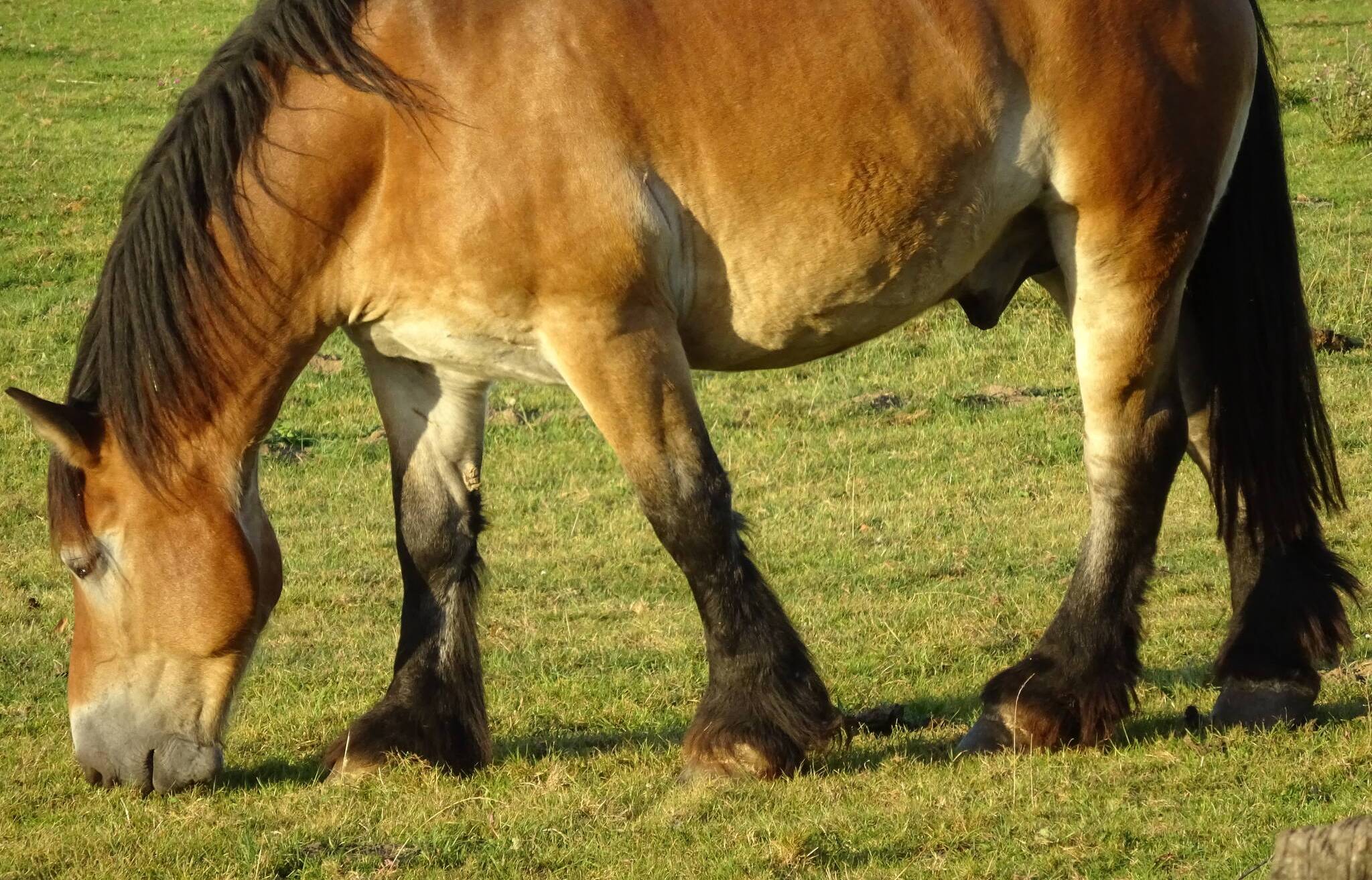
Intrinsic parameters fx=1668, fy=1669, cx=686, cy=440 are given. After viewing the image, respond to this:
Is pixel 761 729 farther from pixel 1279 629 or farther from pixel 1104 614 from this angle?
pixel 1279 629

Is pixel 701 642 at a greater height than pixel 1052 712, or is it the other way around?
pixel 701 642

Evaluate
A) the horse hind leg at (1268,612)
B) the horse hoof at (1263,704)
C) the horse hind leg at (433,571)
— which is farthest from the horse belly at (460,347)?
the horse hoof at (1263,704)

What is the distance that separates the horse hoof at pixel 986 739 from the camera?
5.18m

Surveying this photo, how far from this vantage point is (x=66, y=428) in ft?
15.4

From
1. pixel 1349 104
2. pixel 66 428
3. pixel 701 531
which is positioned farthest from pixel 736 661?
pixel 1349 104

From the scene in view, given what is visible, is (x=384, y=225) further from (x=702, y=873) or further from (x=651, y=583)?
(x=651, y=583)

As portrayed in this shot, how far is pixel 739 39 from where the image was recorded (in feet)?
16.2

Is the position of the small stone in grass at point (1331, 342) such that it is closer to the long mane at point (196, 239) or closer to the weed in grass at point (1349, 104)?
the weed in grass at point (1349, 104)

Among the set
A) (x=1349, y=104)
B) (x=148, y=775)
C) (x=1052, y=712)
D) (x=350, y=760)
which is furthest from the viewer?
(x=1349, y=104)

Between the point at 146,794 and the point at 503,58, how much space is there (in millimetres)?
2412

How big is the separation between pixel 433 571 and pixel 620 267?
4.52 ft

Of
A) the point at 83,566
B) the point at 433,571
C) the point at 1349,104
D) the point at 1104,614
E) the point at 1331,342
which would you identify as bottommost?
the point at 1104,614

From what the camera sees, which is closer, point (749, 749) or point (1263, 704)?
point (749, 749)

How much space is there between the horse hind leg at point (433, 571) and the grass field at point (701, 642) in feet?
0.61
